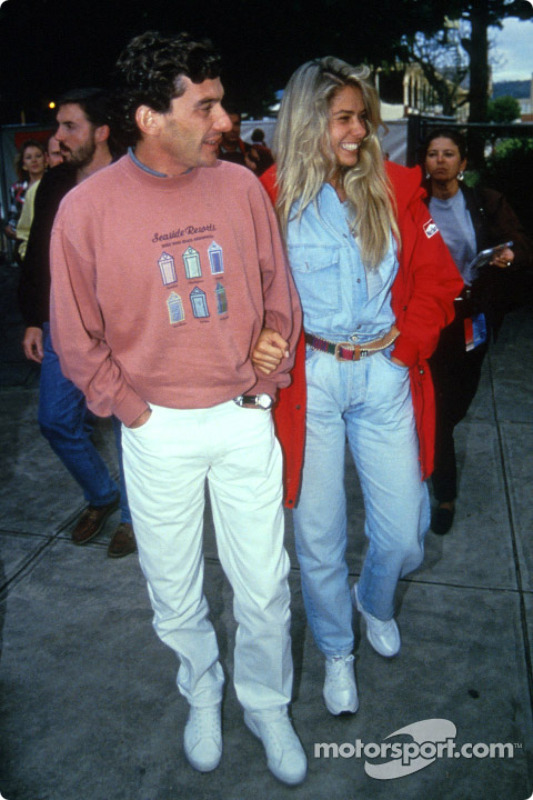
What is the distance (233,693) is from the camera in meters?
2.78

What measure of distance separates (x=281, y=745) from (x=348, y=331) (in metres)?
1.39

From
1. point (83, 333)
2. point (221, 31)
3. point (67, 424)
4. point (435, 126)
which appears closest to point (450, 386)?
point (67, 424)

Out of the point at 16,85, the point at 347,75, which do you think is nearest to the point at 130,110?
the point at 347,75

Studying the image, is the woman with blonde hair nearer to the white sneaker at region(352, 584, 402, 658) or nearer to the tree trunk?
the white sneaker at region(352, 584, 402, 658)

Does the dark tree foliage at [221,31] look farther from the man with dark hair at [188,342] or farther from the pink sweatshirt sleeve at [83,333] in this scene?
the pink sweatshirt sleeve at [83,333]

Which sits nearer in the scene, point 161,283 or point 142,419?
point 161,283

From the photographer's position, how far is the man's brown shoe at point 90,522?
3.86 meters

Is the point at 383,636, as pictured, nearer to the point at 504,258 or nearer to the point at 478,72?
the point at 504,258

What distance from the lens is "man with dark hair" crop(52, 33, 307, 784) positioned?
204 centimetres

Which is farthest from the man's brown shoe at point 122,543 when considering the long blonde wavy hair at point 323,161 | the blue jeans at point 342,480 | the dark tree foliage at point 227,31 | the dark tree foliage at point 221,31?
the dark tree foliage at point 221,31

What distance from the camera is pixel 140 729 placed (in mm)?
2615

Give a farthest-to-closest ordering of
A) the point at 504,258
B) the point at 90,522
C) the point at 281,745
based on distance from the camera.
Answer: the point at 90,522
the point at 504,258
the point at 281,745

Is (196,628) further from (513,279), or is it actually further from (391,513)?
(513,279)

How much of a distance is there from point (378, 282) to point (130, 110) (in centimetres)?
95
